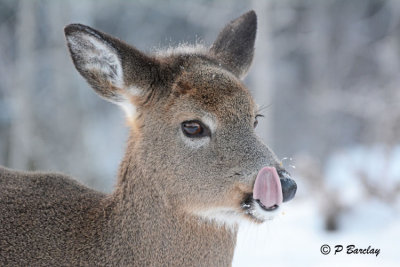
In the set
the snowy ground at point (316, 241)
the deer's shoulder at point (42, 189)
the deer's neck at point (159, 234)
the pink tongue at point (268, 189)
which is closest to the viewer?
the pink tongue at point (268, 189)

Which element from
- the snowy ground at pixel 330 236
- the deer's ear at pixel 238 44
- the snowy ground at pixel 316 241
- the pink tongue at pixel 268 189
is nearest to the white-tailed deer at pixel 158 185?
the pink tongue at pixel 268 189

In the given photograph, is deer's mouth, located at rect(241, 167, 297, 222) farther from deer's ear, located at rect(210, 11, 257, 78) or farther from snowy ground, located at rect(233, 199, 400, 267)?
snowy ground, located at rect(233, 199, 400, 267)

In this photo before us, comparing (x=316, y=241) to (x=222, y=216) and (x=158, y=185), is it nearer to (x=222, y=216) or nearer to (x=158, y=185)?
(x=222, y=216)

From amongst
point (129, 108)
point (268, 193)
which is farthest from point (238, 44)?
point (268, 193)

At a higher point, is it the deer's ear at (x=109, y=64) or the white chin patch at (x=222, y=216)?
the deer's ear at (x=109, y=64)

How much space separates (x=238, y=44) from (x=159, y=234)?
166 cm

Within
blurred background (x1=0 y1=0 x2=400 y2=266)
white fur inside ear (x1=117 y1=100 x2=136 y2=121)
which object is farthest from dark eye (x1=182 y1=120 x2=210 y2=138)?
blurred background (x1=0 y1=0 x2=400 y2=266)

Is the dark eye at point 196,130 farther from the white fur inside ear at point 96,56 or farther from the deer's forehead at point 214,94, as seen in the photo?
the white fur inside ear at point 96,56

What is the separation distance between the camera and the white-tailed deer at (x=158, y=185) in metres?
4.02

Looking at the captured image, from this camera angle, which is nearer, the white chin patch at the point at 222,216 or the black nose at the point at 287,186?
the black nose at the point at 287,186

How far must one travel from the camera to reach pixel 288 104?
25531 millimetres

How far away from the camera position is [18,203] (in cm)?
423

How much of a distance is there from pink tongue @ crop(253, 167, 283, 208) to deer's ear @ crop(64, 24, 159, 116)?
980 mm

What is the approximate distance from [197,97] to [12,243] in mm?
1434
